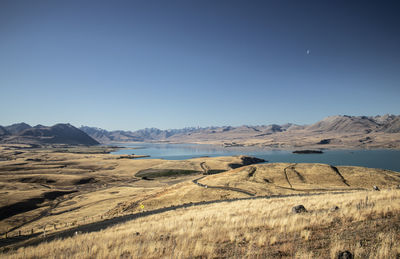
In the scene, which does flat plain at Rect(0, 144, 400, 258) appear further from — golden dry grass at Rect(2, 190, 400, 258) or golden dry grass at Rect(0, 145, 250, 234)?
golden dry grass at Rect(0, 145, 250, 234)

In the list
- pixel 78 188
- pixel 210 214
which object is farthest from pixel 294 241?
pixel 78 188

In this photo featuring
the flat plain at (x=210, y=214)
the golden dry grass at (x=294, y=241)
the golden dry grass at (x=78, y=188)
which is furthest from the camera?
the golden dry grass at (x=78, y=188)

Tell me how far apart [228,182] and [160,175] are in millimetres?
68702

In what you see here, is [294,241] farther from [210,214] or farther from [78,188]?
[78,188]

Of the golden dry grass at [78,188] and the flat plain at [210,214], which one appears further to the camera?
the golden dry grass at [78,188]

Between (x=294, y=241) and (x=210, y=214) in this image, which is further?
(x=210, y=214)

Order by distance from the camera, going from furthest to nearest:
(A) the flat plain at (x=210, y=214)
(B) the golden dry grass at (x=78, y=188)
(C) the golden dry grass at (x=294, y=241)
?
(B) the golden dry grass at (x=78, y=188) < (A) the flat plain at (x=210, y=214) < (C) the golden dry grass at (x=294, y=241)

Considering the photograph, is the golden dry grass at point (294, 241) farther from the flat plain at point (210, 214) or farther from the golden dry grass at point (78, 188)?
the golden dry grass at point (78, 188)

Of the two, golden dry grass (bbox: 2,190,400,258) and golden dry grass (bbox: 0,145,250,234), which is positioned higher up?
golden dry grass (bbox: 2,190,400,258)

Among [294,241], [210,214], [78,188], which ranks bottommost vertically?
[78,188]

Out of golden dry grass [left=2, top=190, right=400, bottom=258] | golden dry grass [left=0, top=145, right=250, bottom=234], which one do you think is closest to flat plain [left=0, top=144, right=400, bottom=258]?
golden dry grass [left=2, top=190, right=400, bottom=258]

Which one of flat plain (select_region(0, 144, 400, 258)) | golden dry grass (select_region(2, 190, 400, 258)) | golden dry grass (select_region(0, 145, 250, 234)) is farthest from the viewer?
golden dry grass (select_region(0, 145, 250, 234))

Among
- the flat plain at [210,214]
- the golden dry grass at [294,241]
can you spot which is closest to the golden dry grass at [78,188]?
the flat plain at [210,214]

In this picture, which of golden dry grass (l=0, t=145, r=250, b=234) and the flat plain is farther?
golden dry grass (l=0, t=145, r=250, b=234)
